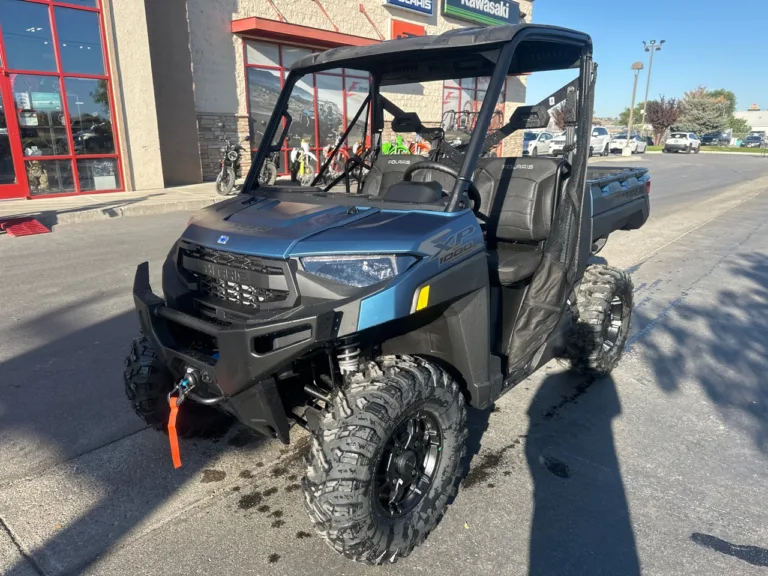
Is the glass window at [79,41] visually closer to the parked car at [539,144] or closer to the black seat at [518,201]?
the black seat at [518,201]

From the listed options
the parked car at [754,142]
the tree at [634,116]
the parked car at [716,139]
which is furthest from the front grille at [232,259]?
the tree at [634,116]

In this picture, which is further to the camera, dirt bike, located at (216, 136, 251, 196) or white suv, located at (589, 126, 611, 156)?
white suv, located at (589, 126, 611, 156)

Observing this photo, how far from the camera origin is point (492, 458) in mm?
3240

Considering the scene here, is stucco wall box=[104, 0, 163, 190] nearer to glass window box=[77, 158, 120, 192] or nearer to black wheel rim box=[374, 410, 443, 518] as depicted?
glass window box=[77, 158, 120, 192]

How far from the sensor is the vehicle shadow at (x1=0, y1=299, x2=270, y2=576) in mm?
2604

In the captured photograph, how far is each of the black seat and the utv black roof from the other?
619 millimetres

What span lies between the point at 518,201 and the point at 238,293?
6.44 feet

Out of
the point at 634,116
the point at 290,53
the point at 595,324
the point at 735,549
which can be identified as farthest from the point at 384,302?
the point at 634,116

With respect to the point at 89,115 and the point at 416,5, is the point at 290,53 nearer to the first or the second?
the point at 416,5

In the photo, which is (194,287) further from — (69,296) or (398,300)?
(69,296)

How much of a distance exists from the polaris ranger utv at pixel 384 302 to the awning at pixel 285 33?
12.9 m

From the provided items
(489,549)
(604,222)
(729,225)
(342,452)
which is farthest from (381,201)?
(729,225)

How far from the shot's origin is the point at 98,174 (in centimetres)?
1348

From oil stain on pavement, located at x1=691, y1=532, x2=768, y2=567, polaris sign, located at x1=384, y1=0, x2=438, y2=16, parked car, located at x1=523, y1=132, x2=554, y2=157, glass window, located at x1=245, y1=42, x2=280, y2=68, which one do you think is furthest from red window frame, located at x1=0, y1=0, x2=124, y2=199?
parked car, located at x1=523, y1=132, x2=554, y2=157
